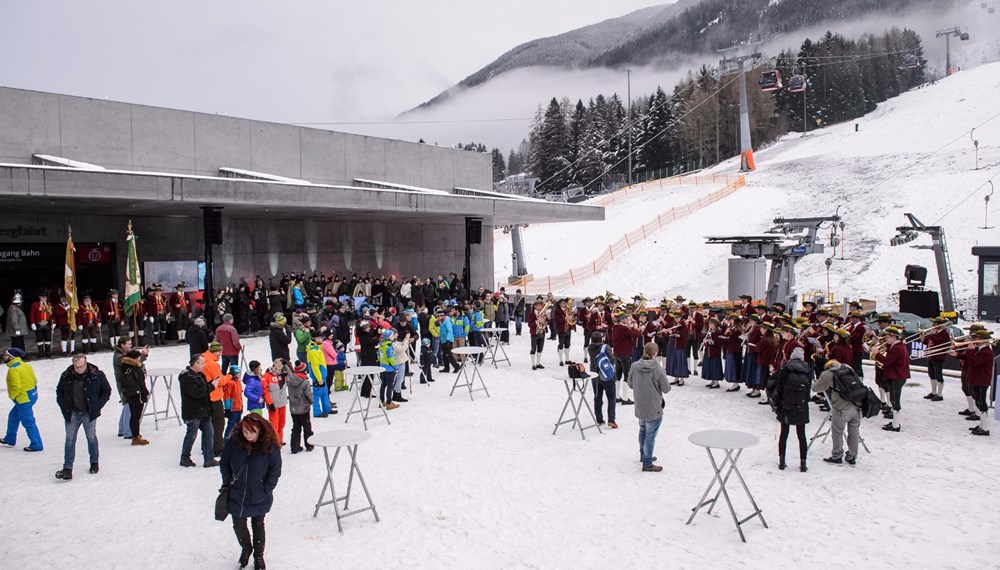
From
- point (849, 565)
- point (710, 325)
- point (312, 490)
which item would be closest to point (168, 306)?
point (312, 490)

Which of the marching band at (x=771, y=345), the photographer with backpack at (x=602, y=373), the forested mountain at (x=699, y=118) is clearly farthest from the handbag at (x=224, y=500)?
the forested mountain at (x=699, y=118)

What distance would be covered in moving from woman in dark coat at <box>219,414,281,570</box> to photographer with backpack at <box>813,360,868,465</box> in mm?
6830

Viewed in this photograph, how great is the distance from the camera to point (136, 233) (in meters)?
22.0

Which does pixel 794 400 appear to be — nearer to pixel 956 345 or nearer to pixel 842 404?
pixel 842 404

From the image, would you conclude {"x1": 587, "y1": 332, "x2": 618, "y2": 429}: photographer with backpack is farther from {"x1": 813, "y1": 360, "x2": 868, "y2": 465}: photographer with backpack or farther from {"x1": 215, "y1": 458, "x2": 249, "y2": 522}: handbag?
{"x1": 215, "y1": 458, "x2": 249, "y2": 522}: handbag

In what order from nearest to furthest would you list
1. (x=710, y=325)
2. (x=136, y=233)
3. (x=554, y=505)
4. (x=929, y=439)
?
(x=554, y=505) → (x=929, y=439) → (x=710, y=325) → (x=136, y=233)

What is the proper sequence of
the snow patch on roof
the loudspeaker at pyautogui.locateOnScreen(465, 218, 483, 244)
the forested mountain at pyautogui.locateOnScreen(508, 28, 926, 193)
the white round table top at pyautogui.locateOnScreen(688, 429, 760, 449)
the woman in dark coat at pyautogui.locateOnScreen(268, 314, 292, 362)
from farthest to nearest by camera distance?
the forested mountain at pyautogui.locateOnScreen(508, 28, 926, 193)
the loudspeaker at pyautogui.locateOnScreen(465, 218, 483, 244)
the snow patch on roof
the woman in dark coat at pyautogui.locateOnScreen(268, 314, 292, 362)
the white round table top at pyautogui.locateOnScreen(688, 429, 760, 449)

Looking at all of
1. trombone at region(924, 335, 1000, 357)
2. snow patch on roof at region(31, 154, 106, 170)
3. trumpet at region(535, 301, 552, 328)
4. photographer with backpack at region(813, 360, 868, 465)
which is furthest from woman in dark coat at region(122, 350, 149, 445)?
trombone at region(924, 335, 1000, 357)

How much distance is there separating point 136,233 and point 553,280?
2263 cm

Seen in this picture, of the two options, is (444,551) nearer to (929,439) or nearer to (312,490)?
(312,490)

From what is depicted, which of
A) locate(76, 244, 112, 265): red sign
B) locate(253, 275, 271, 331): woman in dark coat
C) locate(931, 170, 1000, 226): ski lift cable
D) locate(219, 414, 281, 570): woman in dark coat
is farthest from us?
locate(931, 170, 1000, 226): ski lift cable

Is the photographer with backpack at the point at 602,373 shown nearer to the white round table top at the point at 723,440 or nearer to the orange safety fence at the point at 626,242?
the white round table top at the point at 723,440

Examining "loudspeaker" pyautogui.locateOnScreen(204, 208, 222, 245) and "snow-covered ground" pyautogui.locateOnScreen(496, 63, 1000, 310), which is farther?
"snow-covered ground" pyautogui.locateOnScreen(496, 63, 1000, 310)

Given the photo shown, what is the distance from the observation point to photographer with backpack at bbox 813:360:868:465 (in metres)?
8.71
